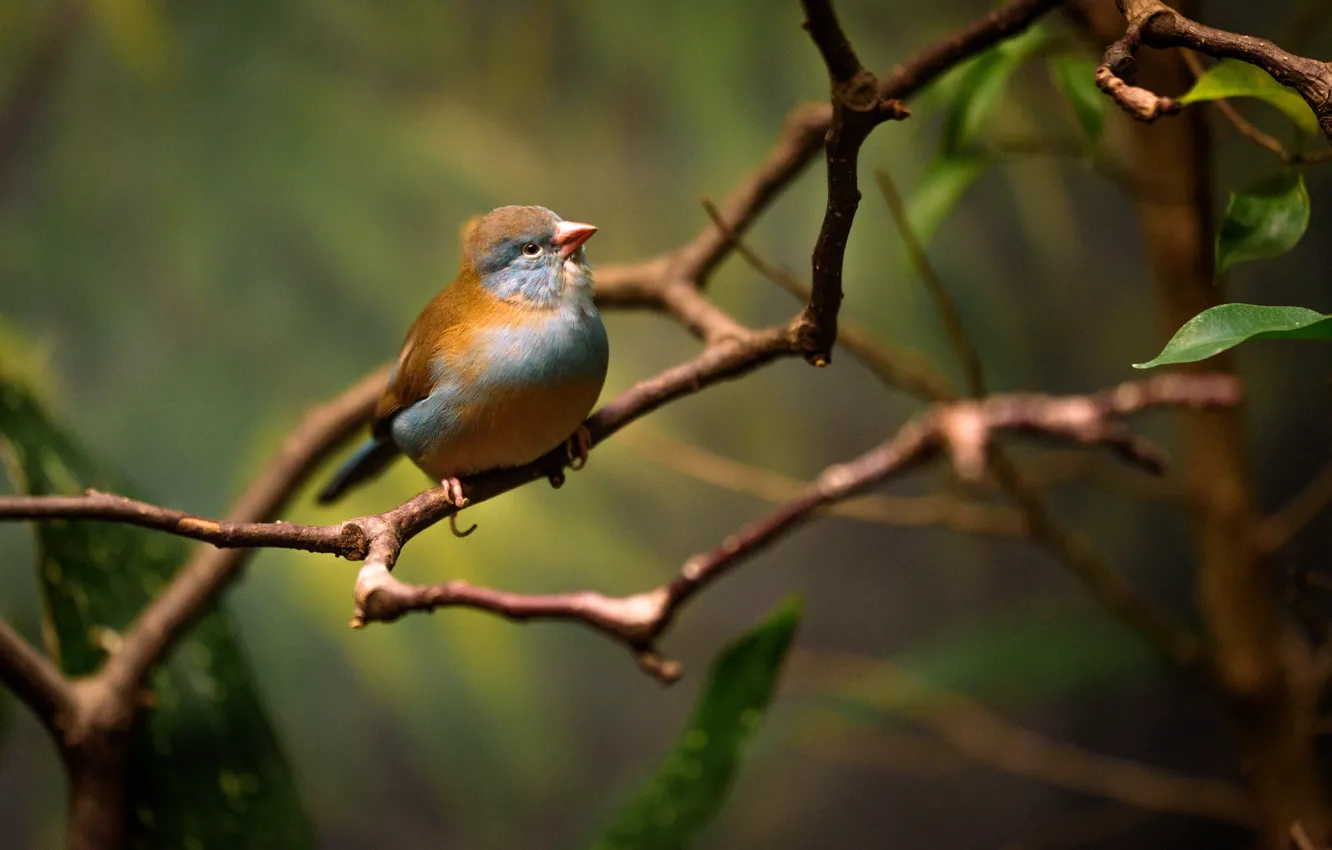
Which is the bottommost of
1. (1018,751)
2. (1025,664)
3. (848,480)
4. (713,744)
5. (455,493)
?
(1018,751)

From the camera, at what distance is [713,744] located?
1479 mm

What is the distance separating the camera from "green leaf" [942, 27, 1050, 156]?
1.39 meters

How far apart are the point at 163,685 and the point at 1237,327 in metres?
1.61

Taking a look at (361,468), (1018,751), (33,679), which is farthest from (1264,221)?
(1018,751)

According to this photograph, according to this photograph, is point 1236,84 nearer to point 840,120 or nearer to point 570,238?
point 840,120

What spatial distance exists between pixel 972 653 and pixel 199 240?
2.05 m

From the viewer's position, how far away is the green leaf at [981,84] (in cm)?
139

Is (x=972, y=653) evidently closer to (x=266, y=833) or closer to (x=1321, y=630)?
(x=1321, y=630)

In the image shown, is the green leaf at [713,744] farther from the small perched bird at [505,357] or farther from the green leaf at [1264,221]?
the green leaf at [1264,221]

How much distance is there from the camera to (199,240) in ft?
7.47

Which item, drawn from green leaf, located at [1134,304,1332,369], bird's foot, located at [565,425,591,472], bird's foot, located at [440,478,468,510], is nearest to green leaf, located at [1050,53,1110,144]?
green leaf, located at [1134,304,1332,369]

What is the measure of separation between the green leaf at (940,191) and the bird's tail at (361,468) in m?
0.84

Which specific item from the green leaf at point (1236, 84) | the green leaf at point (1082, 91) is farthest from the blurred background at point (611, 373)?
the green leaf at point (1236, 84)

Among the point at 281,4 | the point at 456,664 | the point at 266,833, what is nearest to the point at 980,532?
the point at 456,664
